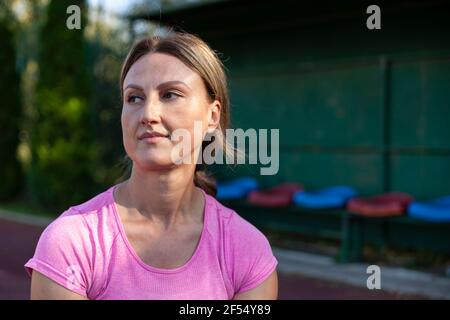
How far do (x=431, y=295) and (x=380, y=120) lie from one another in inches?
107

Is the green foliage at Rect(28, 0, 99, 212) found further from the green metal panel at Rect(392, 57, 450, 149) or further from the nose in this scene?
the nose

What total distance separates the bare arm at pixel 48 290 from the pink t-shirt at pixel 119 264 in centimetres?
1

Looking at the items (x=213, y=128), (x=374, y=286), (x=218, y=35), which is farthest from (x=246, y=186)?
(x=213, y=128)

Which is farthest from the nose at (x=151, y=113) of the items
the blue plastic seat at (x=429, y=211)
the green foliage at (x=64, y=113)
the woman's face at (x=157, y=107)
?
the green foliage at (x=64, y=113)

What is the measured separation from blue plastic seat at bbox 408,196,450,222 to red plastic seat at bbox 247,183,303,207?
1.70 meters

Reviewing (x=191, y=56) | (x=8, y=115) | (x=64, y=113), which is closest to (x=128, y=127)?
(x=191, y=56)

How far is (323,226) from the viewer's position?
27.2 ft

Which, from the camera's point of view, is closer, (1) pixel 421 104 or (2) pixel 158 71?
(2) pixel 158 71

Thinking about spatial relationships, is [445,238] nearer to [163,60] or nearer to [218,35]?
[218,35]

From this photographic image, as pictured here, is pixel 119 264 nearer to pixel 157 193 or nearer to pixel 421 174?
pixel 157 193

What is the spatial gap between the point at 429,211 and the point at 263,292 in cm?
521

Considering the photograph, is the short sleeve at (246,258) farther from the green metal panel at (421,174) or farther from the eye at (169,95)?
the green metal panel at (421,174)

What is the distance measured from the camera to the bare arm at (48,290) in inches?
51.9

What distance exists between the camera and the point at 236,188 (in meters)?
8.56
